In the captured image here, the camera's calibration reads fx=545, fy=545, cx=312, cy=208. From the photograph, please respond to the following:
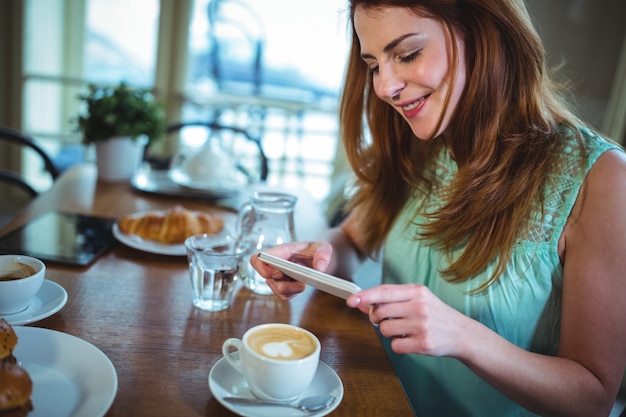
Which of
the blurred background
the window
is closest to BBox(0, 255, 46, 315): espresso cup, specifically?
the blurred background

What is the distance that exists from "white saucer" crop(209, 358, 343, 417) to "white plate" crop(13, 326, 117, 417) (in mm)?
137

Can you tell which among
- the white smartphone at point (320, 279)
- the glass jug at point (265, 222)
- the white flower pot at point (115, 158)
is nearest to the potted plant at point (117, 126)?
the white flower pot at point (115, 158)

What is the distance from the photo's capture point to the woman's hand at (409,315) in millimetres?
775

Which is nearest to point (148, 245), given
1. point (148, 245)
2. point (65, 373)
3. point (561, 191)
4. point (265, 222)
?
point (148, 245)

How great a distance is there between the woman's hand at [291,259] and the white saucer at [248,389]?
212 mm

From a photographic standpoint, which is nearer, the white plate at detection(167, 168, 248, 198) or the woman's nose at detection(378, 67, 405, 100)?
the woman's nose at detection(378, 67, 405, 100)

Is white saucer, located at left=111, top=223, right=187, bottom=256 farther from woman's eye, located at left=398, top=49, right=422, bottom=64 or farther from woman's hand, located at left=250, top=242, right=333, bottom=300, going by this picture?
woman's eye, located at left=398, top=49, right=422, bottom=64

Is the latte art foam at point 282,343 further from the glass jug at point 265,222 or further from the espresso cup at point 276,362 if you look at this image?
the glass jug at point 265,222

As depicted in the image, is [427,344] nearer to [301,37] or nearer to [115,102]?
[115,102]

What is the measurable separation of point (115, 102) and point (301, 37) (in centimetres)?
252

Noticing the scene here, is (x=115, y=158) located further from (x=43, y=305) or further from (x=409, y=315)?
(x=409, y=315)

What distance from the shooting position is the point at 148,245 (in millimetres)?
1308

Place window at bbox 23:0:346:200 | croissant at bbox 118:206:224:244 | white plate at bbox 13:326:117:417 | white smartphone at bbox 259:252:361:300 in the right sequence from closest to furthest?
white plate at bbox 13:326:117:417 < white smartphone at bbox 259:252:361:300 < croissant at bbox 118:206:224:244 < window at bbox 23:0:346:200

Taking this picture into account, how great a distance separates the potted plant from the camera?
1940 millimetres
